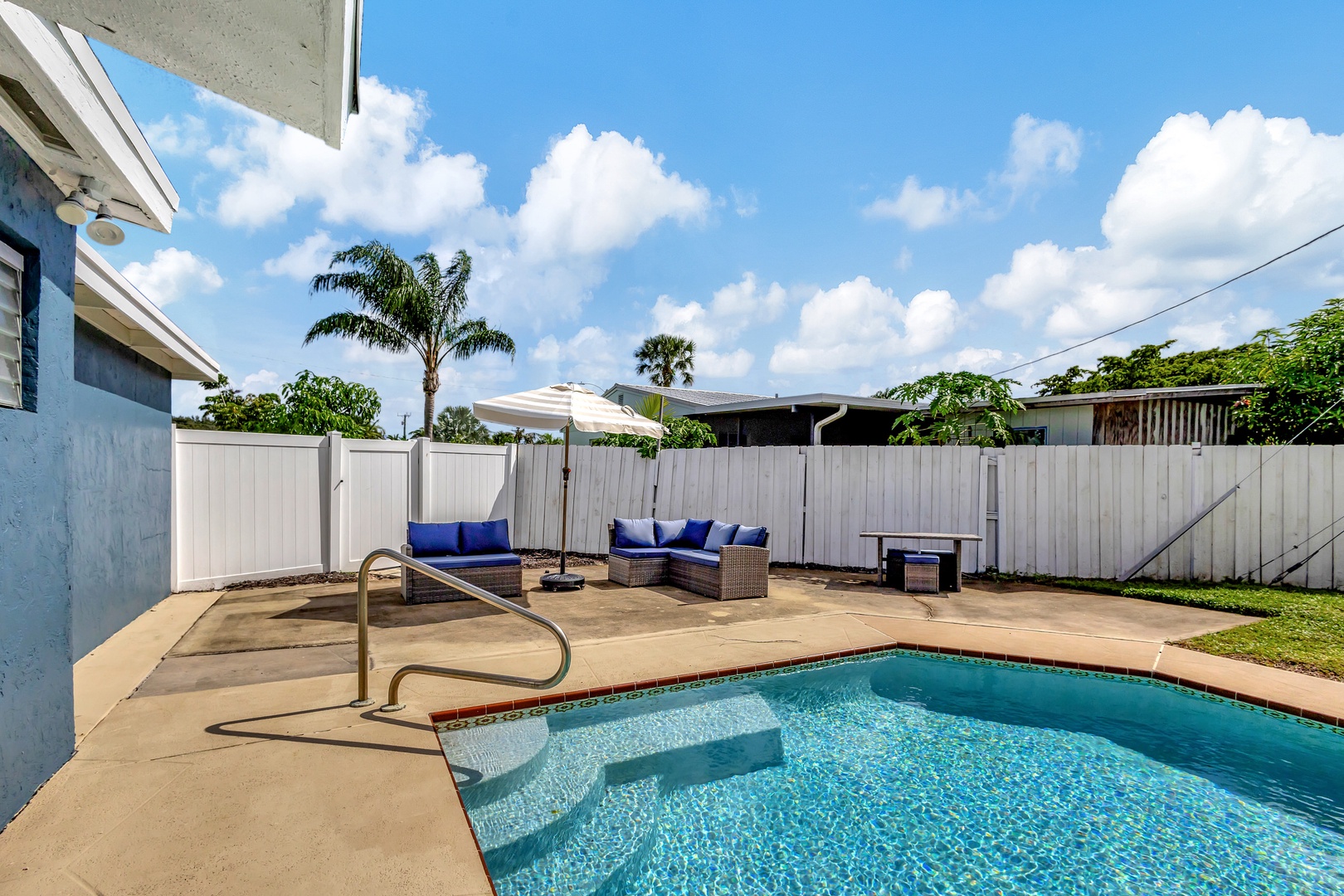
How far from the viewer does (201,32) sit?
5.42 feet

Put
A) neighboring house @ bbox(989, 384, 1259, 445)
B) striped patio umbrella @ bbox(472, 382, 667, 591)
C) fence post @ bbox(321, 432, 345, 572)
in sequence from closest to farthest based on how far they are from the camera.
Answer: striped patio umbrella @ bbox(472, 382, 667, 591) < fence post @ bbox(321, 432, 345, 572) < neighboring house @ bbox(989, 384, 1259, 445)

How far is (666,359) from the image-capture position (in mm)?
27000

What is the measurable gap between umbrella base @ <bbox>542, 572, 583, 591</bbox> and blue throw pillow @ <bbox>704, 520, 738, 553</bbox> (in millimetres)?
1543

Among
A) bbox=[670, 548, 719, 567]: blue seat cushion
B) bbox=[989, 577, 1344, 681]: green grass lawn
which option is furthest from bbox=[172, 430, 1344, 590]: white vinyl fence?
bbox=[670, 548, 719, 567]: blue seat cushion

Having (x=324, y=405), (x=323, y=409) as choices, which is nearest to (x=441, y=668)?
(x=323, y=409)

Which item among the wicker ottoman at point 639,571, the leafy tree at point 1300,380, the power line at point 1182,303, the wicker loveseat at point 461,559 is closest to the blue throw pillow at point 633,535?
the wicker ottoman at point 639,571

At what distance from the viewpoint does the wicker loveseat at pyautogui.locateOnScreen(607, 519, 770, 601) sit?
6520 millimetres

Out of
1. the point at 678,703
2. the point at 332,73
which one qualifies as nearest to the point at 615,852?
the point at 678,703

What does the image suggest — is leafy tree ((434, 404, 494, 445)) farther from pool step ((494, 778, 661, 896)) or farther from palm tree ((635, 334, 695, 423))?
pool step ((494, 778, 661, 896))

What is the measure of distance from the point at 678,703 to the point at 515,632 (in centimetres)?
176

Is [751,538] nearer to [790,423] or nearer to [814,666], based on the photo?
[814,666]

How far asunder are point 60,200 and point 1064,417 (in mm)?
13308

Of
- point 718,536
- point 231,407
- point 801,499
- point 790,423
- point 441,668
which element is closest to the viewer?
point 441,668

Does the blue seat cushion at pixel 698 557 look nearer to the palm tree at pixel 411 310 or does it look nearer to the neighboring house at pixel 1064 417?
the neighboring house at pixel 1064 417
